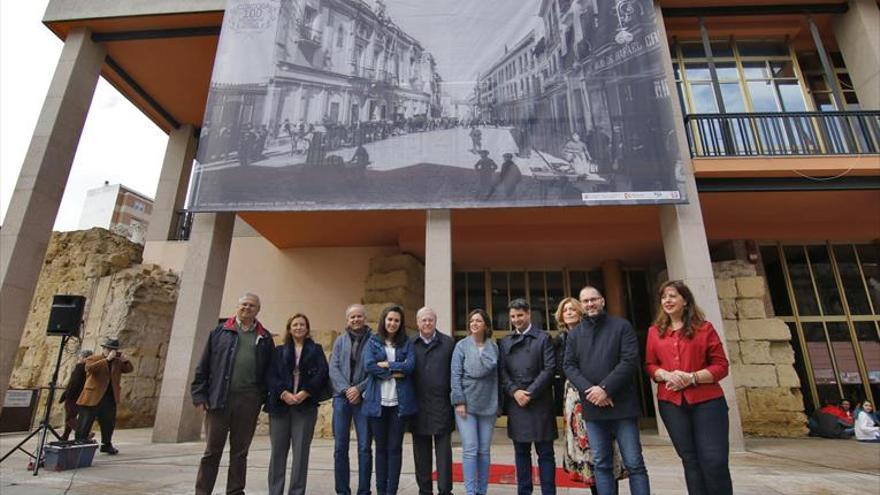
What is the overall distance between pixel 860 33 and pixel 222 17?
14.2 m

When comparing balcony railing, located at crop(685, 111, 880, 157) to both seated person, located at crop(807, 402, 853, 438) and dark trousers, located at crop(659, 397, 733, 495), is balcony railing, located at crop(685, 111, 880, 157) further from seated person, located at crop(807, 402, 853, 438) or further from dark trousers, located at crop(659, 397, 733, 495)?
dark trousers, located at crop(659, 397, 733, 495)

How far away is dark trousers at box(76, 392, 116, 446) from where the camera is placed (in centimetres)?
616

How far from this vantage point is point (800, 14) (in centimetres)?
1073

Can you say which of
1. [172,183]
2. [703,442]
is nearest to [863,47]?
[703,442]

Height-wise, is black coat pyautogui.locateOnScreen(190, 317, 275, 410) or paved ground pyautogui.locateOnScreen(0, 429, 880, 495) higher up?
black coat pyautogui.locateOnScreen(190, 317, 275, 410)

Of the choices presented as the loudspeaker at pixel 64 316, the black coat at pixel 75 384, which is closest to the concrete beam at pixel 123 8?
the loudspeaker at pixel 64 316

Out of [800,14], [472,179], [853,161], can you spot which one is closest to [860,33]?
[800,14]

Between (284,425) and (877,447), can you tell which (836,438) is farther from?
(284,425)

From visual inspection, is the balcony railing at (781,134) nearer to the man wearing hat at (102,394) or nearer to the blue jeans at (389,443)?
the blue jeans at (389,443)

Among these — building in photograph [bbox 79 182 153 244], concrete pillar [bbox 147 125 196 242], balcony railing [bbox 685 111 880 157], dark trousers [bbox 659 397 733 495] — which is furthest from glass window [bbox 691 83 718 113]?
building in photograph [bbox 79 182 153 244]

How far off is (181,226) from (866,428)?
662 inches

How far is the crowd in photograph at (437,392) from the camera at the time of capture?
131 inches

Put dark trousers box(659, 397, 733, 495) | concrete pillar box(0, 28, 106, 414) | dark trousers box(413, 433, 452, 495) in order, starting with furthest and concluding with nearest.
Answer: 1. concrete pillar box(0, 28, 106, 414)
2. dark trousers box(413, 433, 452, 495)
3. dark trousers box(659, 397, 733, 495)

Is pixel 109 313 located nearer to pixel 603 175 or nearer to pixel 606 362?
pixel 603 175
